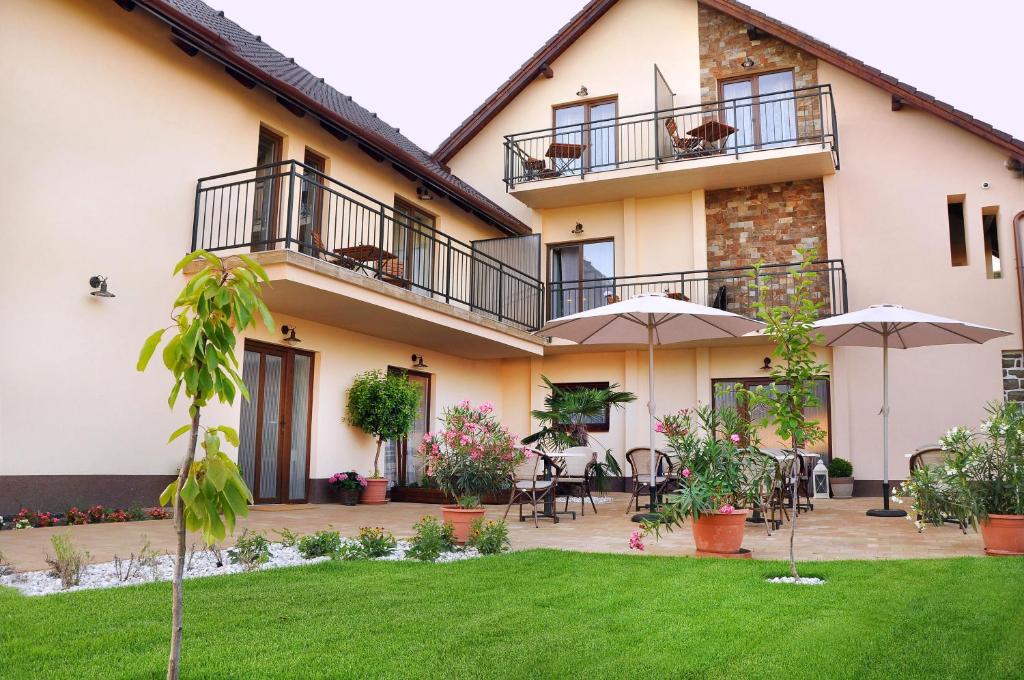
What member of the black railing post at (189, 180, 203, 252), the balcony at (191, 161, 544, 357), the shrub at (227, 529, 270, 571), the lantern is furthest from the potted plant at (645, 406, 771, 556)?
the lantern

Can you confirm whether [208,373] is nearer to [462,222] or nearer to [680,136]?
[462,222]

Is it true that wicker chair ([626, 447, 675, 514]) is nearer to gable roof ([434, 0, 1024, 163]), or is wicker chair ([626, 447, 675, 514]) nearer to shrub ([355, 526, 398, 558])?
shrub ([355, 526, 398, 558])

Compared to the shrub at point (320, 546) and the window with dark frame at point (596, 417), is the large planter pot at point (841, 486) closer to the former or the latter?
the window with dark frame at point (596, 417)

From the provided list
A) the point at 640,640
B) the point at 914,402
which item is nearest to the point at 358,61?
the point at 914,402

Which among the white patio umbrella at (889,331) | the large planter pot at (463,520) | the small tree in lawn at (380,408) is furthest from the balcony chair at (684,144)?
the large planter pot at (463,520)

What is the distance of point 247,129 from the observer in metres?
9.54

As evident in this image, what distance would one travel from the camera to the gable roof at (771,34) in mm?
11984

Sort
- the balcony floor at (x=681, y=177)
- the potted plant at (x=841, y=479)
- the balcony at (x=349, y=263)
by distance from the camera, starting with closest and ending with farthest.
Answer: the balcony at (x=349, y=263) < the potted plant at (x=841, y=479) < the balcony floor at (x=681, y=177)

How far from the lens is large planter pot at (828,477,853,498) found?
11914 mm

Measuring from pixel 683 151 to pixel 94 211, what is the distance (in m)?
9.42

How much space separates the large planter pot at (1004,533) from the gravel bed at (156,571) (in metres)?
3.66

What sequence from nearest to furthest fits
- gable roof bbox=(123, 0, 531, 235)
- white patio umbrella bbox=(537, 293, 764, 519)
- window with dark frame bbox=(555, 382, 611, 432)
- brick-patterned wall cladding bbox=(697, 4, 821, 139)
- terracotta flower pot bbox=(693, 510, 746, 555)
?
terracotta flower pot bbox=(693, 510, 746, 555)
white patio umbrella bbox=(537, 293, 764, 519)
gable roof bbox=(123, 0, 531, 235)
brick-patterned wall cladding bbox=(697, 4, 821, 139)
window with dark frame bbox=(555, 382, 611, 432)

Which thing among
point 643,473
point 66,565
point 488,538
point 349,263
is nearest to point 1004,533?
point 488,538

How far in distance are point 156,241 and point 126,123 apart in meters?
1.22
